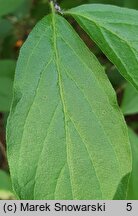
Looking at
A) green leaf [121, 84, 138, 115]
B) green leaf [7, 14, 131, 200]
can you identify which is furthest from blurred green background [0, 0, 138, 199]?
green leaf [7, 14, 131, 200]

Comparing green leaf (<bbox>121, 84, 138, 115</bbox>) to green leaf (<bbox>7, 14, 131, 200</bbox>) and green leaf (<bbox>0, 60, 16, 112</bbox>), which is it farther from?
green leaf (<bbox>7, 14, 131, 200</bbox>)

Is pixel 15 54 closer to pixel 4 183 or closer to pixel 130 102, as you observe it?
pixel 130 102

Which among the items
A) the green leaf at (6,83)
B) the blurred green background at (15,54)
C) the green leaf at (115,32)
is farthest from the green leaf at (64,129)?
the green leaf at (6,83)

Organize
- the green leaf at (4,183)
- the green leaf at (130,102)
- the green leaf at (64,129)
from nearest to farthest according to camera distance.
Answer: the green leaf at (64,129) < the green leaf at (4,183) < the green leaf at (130,102)

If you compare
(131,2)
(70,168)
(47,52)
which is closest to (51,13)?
(47,52)

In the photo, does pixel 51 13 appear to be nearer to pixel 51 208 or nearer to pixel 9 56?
pixel 51 208

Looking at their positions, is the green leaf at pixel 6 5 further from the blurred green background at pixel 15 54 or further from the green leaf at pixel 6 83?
the green leaf at pixel 6 83
